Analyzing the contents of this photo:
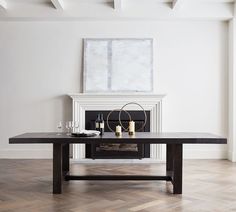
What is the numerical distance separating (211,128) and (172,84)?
102cm

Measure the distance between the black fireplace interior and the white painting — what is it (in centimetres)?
43

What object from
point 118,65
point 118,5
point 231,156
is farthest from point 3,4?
point 231,156

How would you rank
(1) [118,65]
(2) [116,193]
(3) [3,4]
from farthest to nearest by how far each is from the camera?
(1) [118,65] → (3) [3,4] → (2) [116,193]

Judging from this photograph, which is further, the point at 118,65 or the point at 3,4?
the point at 118,65

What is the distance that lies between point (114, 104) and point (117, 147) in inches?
29.0

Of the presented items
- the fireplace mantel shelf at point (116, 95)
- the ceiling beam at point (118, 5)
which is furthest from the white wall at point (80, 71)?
the ceiling beam at point (118, 5)

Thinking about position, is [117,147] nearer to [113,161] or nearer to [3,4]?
[113,161]

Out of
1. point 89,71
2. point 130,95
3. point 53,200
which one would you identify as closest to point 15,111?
point 89,71

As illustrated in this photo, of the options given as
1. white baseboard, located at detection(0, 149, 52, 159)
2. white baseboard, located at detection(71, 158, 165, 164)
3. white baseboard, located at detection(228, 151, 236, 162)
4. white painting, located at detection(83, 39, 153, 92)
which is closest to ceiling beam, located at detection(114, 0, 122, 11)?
white painting, located at detection(83, 39, 153, 92)

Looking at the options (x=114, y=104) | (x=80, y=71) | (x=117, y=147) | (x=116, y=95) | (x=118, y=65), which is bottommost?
(x=117, y=147)

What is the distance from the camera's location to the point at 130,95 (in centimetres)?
601

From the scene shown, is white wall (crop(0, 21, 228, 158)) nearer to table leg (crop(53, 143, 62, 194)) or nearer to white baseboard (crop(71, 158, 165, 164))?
white baseboard (crop(71, 158, 165, 164))

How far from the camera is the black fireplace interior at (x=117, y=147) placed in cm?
605

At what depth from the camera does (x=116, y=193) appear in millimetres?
3631
